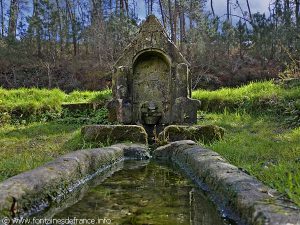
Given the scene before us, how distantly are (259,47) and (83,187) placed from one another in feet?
77.2

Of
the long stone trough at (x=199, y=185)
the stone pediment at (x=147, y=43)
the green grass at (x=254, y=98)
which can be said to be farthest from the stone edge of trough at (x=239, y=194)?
the green grass at (x=254, y=98)

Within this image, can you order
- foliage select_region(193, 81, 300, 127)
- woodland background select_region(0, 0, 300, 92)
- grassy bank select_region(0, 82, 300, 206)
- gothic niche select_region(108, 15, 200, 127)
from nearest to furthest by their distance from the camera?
grassy bank select_region(0, 82, 300, 206), gothic niche select_region(108, 15, 200, 127), foliage select_region(193, 81, 300, 127), woodland background select_region(0, 0, 300, 92)

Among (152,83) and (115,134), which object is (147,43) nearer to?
(152,83)

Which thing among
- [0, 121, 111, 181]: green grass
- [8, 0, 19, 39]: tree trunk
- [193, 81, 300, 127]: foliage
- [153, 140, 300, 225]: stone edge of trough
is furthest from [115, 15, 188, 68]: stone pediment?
[8, 0, 19, 39]: tree trunk

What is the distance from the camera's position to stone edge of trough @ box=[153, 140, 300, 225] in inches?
85.4

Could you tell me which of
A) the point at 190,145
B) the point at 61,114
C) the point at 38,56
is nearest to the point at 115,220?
the point at 190,145

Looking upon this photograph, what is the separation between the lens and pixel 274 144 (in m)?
6.02

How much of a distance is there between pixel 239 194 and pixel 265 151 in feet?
9.93

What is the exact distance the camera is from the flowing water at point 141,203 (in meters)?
2.65

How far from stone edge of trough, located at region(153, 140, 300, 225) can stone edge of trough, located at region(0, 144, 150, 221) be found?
1255 millimetres

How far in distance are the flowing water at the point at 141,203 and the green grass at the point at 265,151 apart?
0.69 m

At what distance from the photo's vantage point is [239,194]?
2.67 metres

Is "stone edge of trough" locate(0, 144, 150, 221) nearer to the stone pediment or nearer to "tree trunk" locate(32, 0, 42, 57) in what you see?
the stone pediment

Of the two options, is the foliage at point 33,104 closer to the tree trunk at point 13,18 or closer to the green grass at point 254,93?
the green grass at point 254,93
